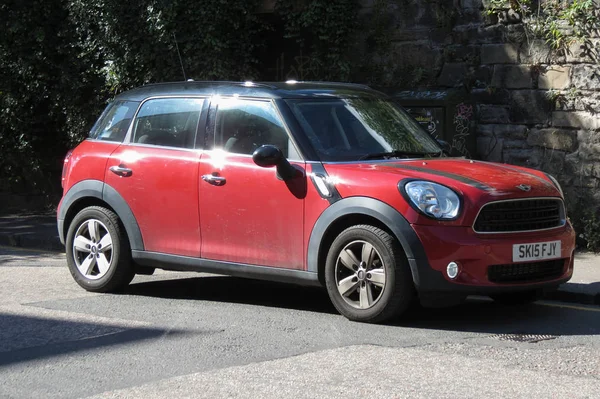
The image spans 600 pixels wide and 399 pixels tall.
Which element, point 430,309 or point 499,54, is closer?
point 430,309

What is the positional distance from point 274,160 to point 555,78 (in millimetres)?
5333

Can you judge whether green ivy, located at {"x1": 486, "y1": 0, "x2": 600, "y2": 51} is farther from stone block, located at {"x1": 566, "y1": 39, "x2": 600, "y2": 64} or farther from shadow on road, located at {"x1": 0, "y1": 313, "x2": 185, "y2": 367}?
shadow on road, located at {"x1": 0, "y1": 313, "x2": 185, "y2": 367}

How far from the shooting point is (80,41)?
1541 centimetres

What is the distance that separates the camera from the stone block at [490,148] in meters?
12.2

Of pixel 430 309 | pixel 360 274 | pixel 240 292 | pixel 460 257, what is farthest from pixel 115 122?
pixel 460 257

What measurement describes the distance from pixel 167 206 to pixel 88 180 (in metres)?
0.99

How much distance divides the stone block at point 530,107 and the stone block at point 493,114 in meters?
0.09

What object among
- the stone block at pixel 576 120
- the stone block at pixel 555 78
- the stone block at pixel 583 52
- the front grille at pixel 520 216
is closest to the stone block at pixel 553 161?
the stone block at pixel 576 120

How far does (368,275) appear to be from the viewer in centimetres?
721

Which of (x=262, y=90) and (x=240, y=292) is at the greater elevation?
(x=262, y=90)

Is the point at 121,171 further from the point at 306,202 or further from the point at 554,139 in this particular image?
the point at 554,139

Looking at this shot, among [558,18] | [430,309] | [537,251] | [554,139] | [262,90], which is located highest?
[558,18]

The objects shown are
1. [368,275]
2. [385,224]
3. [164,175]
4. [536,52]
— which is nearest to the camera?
[385,224]

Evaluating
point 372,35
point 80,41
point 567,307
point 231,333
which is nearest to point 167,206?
point 231,333
